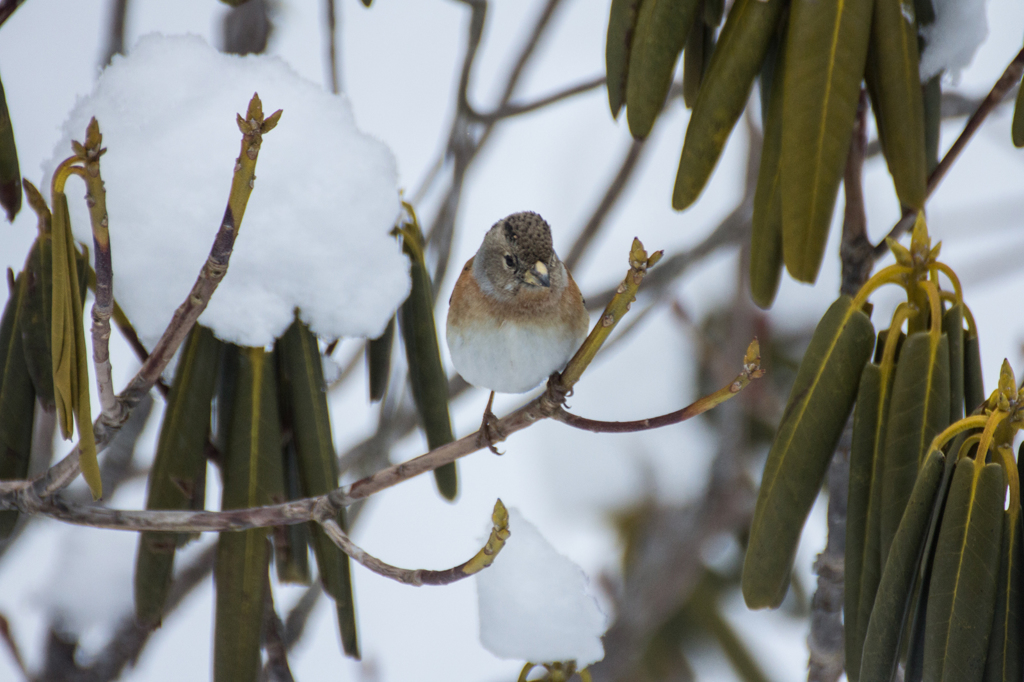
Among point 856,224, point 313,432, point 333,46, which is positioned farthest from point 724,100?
point 333,46

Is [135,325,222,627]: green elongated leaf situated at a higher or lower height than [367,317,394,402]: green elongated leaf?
lower

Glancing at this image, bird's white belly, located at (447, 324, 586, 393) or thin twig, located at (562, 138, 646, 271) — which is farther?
thin twig, located at (562, 138, 646, 271)

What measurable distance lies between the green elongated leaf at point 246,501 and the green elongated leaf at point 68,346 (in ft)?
0.96

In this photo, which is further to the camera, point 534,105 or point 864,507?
point 534,105

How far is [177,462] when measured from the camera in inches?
42.1

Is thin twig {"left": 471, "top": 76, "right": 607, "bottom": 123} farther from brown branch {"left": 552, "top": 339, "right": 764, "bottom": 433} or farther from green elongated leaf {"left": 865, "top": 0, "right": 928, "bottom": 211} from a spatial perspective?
brown branch {"left": 552, "top": 339, "right": 764, "bottom": 433}

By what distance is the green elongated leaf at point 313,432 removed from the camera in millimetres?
1070

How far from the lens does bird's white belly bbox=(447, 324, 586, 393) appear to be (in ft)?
3.76

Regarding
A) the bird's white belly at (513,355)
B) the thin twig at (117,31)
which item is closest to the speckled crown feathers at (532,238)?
the bird's white belly at (513,355)

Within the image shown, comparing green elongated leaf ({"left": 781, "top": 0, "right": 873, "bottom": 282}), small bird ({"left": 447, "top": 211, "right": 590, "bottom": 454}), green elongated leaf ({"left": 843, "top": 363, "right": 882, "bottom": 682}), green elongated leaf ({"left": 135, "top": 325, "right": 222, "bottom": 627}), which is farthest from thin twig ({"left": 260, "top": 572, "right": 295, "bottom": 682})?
green elongated leaf ({"left": 781, "top": 0, "right": 873, "bottom": 282})

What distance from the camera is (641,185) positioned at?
9.04ft

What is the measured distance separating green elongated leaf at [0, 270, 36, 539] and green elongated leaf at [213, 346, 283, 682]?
0.29m

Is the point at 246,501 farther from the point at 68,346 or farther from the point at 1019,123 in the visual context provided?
the point at 1019,123

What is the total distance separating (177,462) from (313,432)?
0.18 m
